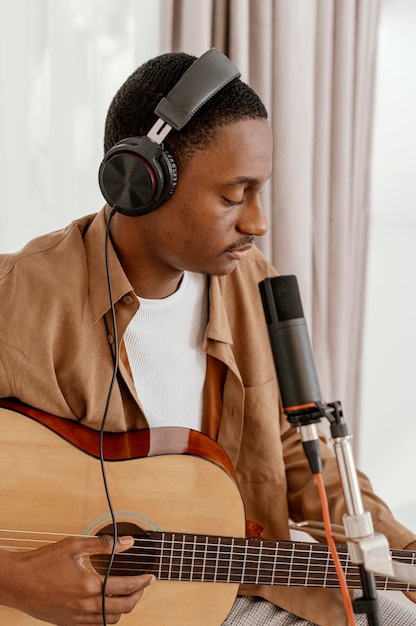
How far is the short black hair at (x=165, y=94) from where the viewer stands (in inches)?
41.8

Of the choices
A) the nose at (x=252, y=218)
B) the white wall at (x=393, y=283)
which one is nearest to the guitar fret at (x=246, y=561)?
the nose at (x=252, y=218)

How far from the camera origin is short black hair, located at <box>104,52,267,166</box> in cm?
106

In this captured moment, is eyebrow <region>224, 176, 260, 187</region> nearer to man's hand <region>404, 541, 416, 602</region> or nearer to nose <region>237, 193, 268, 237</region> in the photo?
nose <region>237, 193, 268, 237</region>

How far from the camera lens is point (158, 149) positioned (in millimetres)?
1012

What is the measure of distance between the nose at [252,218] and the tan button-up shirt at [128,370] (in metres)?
0.21

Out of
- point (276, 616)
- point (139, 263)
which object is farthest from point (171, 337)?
point (276, 616)

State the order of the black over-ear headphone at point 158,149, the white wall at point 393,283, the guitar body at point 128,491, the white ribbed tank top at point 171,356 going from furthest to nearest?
the white wall at point 393,283
the white ribbed tank top at point 171,356
the guitar body at point 128,491
the black over-ear headphone at point 158,149

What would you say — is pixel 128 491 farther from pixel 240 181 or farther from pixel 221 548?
pixel 240 181

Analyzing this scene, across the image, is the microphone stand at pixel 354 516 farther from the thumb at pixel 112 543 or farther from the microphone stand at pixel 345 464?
the thumb at pixel 112 543

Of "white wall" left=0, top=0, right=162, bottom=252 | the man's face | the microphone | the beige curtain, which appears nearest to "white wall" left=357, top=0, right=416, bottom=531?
the beige curtain

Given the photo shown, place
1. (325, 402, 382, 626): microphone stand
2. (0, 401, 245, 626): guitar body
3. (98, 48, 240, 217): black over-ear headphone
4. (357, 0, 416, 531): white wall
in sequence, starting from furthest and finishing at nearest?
(357, 0, 416, 531): white wall
(0, 401, 245, 626): guitar body
(98, 48, 240, 217): black over-ear headphone
(325, 402, 382, 626): microphone stand

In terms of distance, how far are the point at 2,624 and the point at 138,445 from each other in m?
0.32

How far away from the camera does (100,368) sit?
117 centimetres

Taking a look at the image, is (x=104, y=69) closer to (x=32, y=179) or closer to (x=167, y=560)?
(x=32, y=179)
